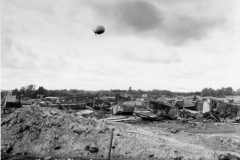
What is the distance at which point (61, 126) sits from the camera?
30.7 feet

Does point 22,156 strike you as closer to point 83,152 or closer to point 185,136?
point 83,152

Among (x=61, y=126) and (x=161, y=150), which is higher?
(x=61, y=126)

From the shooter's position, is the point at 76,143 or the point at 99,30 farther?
the point at 99,30

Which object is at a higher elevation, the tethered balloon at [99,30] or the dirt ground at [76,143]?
the tethered balloon at [99,30]

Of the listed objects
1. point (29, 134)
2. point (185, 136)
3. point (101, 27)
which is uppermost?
point (101, 27)

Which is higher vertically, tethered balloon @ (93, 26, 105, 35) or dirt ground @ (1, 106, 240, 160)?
tethered balloon @ (93, 26, 105, 35)

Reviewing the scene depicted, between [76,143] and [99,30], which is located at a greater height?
[99,30]

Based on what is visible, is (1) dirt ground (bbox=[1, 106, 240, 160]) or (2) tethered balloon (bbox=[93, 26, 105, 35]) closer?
(1) dirt ground (bbox=[1, 106, 240, 160])

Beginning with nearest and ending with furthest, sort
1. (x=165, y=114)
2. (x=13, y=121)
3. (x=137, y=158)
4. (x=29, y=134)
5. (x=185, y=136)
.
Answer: (x=137, y=158) → (x=29, y=134) → (x=13, y=121) → (x=185, y=136) → (x=165, y=114)

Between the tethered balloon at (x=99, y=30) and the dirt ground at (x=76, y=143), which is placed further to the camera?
the tethered balloon at (x=99, y=30)

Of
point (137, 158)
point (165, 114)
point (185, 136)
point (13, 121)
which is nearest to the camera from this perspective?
point (137, 158)

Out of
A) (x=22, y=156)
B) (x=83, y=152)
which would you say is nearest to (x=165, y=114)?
(x=83, y=152)

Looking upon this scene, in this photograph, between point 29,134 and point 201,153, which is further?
point 29,134

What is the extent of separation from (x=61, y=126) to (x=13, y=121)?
273 centimetres
